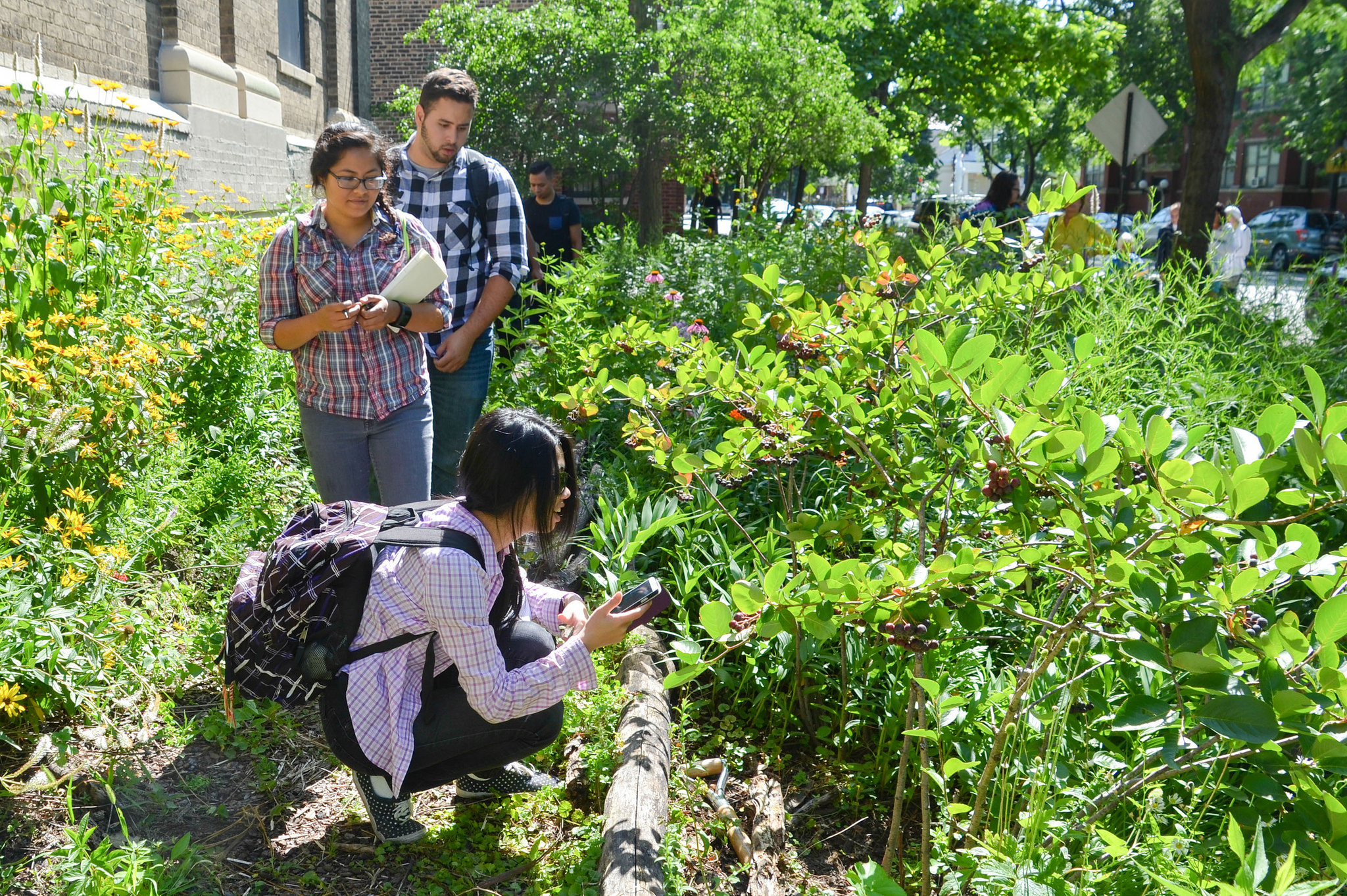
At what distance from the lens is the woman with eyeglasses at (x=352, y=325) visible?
10.2 feet

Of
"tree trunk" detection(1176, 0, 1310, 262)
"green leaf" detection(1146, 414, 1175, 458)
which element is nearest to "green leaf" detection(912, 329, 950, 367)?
"green leaf" detection(1146, 414, 1175, 458)

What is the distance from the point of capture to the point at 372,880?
254cm

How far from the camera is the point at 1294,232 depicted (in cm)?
3094

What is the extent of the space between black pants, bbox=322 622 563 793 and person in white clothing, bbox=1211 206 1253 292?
4249mm

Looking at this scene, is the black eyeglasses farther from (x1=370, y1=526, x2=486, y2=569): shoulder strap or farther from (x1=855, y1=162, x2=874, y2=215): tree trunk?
(x1=855, y1=162, x2=874, y2=215): tree trunk

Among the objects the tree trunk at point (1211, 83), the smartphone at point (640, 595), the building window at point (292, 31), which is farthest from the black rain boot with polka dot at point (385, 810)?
the building window at point (292, 31)

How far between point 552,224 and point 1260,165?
45.7 metres

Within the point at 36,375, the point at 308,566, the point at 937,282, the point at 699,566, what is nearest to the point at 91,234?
the point at 36,375

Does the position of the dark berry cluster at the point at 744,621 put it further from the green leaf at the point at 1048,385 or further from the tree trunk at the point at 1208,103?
the tree trunk at the point at 1208,103

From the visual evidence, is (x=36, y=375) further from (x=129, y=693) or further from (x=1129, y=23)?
(x=1129, y=23)

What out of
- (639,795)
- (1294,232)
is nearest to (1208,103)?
(639,795)

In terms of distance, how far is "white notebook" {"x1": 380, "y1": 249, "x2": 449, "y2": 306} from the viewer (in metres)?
3.10

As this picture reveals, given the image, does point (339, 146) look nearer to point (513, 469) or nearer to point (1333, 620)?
point (513, 469)

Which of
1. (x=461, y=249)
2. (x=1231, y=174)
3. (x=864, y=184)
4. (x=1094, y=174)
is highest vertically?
(x=1094, y=174)
